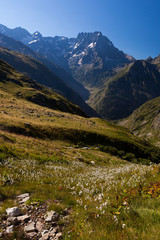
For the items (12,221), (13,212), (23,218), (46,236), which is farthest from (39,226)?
(13,212)

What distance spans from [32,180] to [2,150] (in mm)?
6731

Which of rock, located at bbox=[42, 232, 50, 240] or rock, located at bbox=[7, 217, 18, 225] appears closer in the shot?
rock, located at bbox=[42, 232, 50, 240]

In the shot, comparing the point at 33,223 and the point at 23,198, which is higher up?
the point at 33,223

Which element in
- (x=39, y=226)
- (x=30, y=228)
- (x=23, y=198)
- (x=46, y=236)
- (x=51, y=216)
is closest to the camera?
(x=46, y=236)

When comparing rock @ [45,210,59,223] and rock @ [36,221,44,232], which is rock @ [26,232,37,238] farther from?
rock @ [45,210,59,223]

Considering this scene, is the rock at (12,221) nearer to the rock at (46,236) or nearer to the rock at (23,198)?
the rock at (46,236)

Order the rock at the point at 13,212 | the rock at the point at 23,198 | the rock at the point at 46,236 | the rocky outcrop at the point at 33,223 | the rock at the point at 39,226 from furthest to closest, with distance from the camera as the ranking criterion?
the rock at the point at 23,198
the rock at the point at 13,212
the rock at the point at 39,226
the rocky outcrop at the point at 33,223
the rock at the point at 46,236

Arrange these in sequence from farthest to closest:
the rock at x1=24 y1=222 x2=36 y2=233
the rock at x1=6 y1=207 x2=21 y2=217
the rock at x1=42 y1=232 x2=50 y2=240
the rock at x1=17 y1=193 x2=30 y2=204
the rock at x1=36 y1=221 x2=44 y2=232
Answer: the rock at x1=17 y1=193 x2=30 y2=204 < the rock at x1=6 y1=207 x2=21 y2=217 < the rock at x1=36 y1=221 x2=44 y2=232 < the rock at x1=24 y1=222 x2=36 y2=233 < the rock at x1=42 y1=232 x2=50 y2=240

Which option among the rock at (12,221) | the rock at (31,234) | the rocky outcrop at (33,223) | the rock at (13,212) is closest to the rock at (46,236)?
the rocky outcrop at (33,223)

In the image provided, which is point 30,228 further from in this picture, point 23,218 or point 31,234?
point 23,218

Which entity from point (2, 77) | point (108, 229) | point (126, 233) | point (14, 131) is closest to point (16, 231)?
point (108, 229)

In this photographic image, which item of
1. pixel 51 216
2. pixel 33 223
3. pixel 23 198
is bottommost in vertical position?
pixel 23 198

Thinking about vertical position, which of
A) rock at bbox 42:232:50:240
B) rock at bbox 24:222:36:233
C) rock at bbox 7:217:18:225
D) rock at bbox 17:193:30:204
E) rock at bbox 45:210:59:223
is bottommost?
rock at bbox 17:193:30:204

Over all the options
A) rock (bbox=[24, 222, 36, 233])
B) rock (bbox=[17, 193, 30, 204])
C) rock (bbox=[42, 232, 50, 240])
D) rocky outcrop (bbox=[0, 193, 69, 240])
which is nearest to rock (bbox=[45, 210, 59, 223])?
rocky outcrop (bbox=[0, 193, 69, 240])
